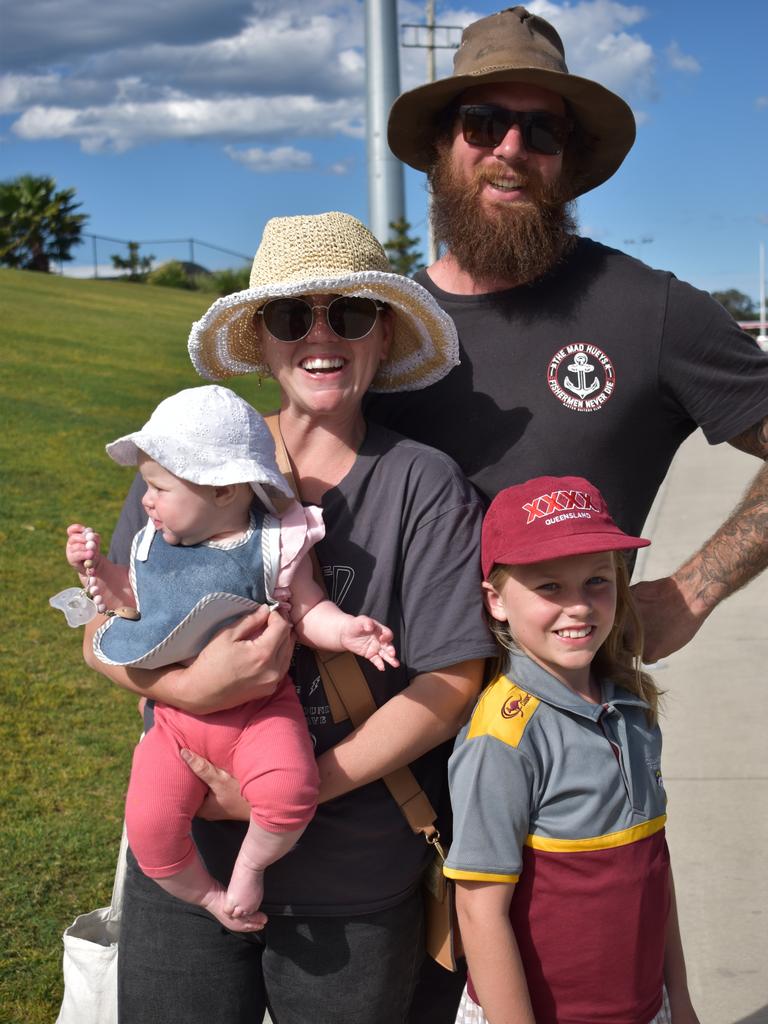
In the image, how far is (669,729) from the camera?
6.10 meters

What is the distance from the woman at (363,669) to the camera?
7.68 ft

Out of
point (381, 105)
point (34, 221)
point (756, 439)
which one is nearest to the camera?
point (756, 439)

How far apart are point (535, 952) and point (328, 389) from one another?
1209 mm

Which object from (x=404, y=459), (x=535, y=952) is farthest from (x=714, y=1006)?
(x=404, y=459)

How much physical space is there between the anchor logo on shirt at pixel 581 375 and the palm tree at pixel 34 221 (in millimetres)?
40161

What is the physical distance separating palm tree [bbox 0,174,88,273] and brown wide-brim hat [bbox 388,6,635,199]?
39.5m

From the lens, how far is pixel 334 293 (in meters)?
2.44

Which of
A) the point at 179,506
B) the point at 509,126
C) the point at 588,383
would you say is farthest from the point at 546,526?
the point at 509,126

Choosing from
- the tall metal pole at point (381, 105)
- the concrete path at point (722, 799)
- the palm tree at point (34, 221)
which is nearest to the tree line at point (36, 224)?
the palm tree at point (34, 221)

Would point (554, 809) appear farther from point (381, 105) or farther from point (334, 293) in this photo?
point (381, 105)

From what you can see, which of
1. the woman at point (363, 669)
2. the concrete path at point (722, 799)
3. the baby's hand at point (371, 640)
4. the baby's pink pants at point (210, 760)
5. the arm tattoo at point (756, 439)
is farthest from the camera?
the concrete path at point (722, 799)

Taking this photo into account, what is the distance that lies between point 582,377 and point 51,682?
480 cm

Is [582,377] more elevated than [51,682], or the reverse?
[582,377]

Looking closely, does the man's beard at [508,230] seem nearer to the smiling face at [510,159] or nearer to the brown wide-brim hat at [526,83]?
the smiling face at [510,159]
